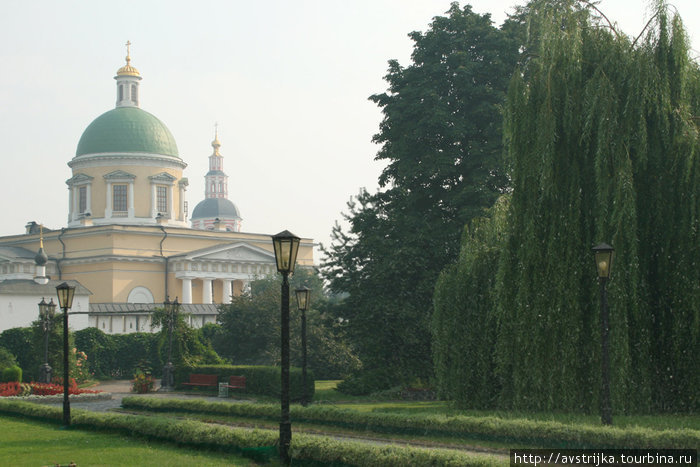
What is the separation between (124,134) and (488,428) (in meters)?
59.4

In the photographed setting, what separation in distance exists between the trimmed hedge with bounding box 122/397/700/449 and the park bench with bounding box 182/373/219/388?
11158 mm

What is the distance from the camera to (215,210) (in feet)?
363

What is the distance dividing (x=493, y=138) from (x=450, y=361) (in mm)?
10234

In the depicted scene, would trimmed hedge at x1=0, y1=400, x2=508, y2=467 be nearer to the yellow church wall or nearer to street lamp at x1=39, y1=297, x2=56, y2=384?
street lamp at x1=39, y1=297, x2=56, y2=384

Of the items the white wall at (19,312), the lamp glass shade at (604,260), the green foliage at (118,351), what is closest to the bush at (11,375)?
the green foliage at (118,351)

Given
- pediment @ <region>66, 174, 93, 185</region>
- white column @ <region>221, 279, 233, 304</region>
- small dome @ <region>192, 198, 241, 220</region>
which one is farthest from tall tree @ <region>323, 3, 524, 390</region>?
small dome @ <region>192, 198, 241, 220</region>

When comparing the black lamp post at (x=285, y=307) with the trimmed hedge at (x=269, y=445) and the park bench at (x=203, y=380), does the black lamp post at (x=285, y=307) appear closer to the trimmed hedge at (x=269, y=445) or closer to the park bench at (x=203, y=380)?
the trimmed hedge at (x=269, y=445)

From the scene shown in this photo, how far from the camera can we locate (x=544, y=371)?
16844 mm

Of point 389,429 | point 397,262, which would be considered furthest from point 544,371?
point 397,262

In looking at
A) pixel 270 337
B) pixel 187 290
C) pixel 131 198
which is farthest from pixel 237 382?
pixel 131 198

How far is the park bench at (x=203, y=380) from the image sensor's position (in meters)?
32.9

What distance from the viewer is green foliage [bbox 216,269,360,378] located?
37750mm

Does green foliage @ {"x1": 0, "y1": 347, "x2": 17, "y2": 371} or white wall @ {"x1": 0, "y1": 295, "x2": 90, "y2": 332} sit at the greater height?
white wall @ {"x1": 0, "y1": 295, "x2": 90, "y2": 332}

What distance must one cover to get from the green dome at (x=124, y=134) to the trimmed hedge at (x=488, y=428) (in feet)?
166
